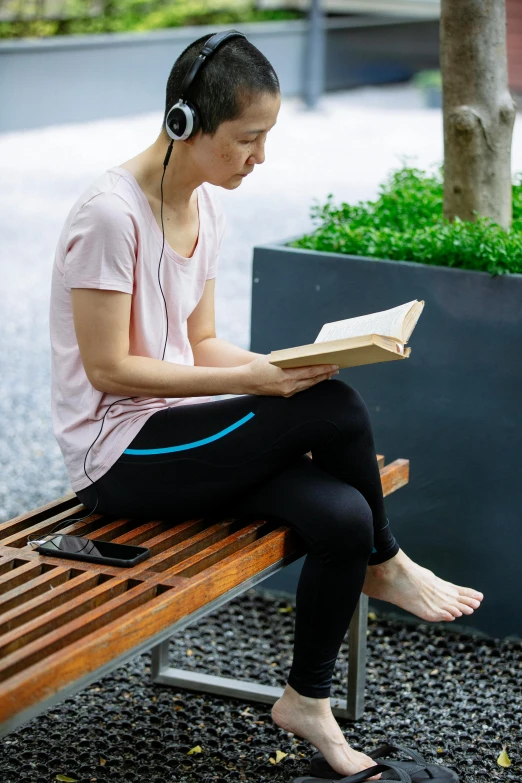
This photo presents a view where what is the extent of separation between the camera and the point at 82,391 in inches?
97.6

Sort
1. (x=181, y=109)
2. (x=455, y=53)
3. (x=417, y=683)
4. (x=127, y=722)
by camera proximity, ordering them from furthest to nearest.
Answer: (x=455, y=53)
(x=417, y=683)
(x=127, y=722)
(x=181, y=109)

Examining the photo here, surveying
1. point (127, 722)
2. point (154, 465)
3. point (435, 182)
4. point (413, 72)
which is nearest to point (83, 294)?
point (154, 465)

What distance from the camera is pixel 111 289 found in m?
2.29

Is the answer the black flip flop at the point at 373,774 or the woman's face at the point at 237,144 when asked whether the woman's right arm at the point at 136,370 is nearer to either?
the woman's face at the point at 237,144

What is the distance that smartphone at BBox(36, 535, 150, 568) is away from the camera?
7.30 ft

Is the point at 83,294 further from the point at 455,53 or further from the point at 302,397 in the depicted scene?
the point at 455,53

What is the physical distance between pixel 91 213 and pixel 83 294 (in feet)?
0.55

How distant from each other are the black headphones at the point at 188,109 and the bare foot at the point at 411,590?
1.09 meters

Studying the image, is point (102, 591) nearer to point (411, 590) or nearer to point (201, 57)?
point (411, 590)

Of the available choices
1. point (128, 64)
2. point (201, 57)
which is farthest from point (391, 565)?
point (128, 64)

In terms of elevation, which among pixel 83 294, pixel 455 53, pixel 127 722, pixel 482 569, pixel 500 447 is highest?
pixel 455 53

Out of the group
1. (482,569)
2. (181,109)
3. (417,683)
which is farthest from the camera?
(482,569)

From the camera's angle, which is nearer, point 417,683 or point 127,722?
point 127,722

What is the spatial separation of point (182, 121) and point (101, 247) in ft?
1.02
